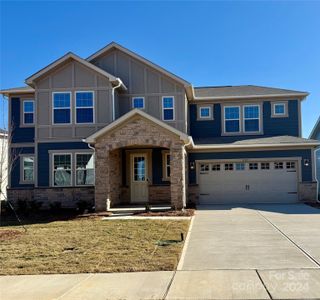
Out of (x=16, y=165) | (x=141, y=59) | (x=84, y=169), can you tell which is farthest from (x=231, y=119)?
(x=16, y=165)

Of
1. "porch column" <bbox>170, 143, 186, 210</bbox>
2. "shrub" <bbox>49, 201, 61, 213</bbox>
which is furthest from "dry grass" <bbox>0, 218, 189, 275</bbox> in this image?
"shrub" <bbox>49, 201, 61, 213</bbox>

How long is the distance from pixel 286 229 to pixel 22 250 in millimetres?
7672

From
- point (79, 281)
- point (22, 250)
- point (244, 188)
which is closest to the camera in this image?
point (79, 281)

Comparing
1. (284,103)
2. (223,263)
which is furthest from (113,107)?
(223,263)

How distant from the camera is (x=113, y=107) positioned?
20500 mm

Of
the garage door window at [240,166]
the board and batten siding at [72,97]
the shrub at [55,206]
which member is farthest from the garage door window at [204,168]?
the shrub at [55,206]

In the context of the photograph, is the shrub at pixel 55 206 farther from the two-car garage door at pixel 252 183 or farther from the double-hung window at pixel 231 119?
the double-hung window at pixel 231 119

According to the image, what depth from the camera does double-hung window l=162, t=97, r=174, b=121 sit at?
21500 mm

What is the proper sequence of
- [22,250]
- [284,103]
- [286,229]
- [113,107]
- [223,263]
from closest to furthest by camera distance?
[223,263] < [22,250] < [286,229] < [113,107] < [284,103]

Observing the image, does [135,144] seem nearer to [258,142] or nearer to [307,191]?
[258,142]

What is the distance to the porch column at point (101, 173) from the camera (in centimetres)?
1816

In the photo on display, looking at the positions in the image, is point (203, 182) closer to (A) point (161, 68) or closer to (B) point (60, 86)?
(A) point (161, 68)

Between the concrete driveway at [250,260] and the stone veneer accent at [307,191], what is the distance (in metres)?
6.48

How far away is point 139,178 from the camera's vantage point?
22.1m
